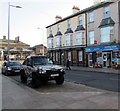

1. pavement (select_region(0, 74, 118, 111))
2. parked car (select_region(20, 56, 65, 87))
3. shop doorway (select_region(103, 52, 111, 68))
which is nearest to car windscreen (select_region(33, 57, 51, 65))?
parked car (select_region(20, 56, 65, 87))

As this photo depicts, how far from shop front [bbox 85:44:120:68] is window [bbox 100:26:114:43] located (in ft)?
3.51

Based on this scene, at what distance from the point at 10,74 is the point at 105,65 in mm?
13100

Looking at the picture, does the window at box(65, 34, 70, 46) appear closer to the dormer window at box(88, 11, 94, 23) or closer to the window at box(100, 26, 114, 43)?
the dormer window at box(88, 11, 94, 23)

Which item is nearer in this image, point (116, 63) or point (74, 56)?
point (116, 63)

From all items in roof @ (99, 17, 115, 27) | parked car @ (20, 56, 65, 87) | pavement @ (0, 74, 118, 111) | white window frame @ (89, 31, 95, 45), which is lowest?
pavement @ (0, 74, 118, 111)

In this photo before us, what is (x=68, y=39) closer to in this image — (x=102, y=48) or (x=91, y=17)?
(x=91, y=17)

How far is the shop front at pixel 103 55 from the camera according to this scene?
2626cm

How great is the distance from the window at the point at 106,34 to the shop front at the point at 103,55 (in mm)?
1070

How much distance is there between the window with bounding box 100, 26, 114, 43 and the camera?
27125mm

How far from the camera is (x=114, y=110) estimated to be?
650 centimetres

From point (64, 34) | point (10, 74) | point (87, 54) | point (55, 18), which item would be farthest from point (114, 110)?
point (55, 18)

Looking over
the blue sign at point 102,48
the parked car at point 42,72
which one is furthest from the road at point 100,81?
the blue sign at point 102,48

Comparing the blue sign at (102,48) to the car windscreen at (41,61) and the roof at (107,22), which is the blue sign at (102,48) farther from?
the car windscreen at (41,61)

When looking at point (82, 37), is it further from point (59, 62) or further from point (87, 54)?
point (59, 62)
